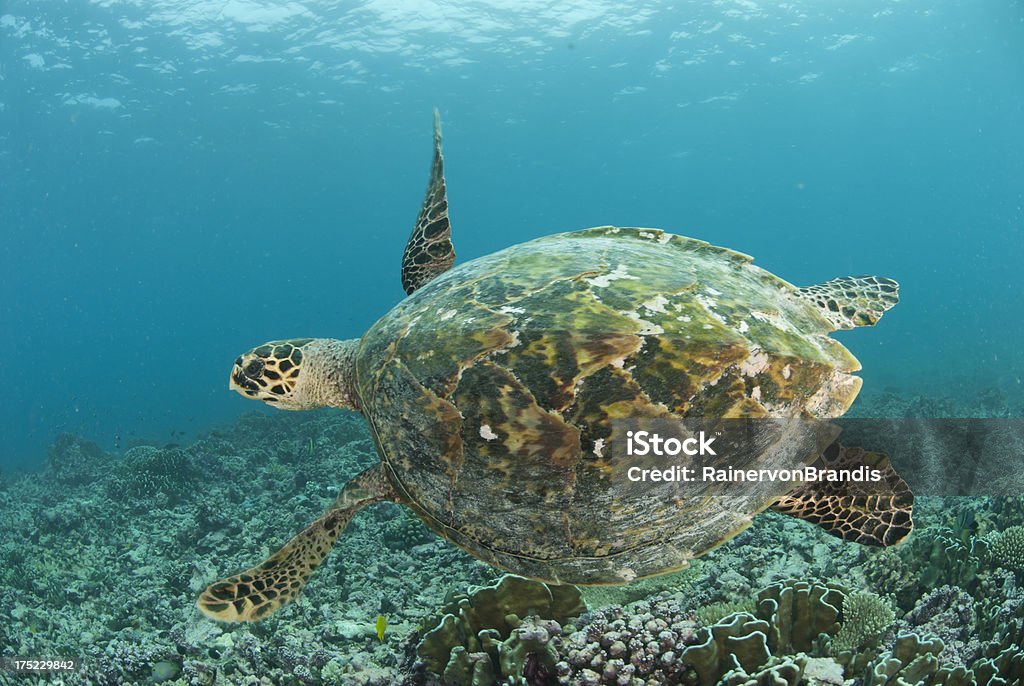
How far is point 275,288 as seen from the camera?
104938 mm

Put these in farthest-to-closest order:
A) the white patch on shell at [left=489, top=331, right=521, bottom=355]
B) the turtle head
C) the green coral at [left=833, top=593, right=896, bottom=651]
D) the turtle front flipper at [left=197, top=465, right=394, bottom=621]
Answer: the turtle head
the turtle front flipper at [left=197, top=465, right=394, bottom=621]
the green coral at [left=833, top=593, right=896, bottom=651]
the white patch on shell at [left=489, top=331, right=521, bottom=355]

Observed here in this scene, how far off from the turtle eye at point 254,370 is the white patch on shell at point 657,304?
2.65 metres

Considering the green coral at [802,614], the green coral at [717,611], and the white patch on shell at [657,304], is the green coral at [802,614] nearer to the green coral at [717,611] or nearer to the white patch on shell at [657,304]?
the green coral at [717,611]

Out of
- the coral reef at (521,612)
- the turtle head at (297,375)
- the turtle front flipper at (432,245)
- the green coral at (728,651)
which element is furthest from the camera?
the turtle front flipper at (432,245)

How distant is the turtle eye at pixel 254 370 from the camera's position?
12.0ft

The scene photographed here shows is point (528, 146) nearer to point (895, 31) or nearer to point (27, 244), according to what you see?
point (895, 31)

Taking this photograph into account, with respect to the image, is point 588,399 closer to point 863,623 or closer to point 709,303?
point 709,303

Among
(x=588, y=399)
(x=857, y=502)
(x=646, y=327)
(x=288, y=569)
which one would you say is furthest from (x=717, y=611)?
(x=288, y=569)

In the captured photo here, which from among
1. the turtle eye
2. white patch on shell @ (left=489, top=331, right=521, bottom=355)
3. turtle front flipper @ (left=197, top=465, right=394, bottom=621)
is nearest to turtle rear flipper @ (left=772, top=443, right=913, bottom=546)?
white patch on shell @ (left=489, top=331, right=521, bottom=355)

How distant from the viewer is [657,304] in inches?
98.7

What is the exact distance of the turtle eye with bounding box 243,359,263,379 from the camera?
3648 mm

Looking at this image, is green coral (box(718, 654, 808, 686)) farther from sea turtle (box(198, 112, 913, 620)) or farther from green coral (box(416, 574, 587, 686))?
green coral (box(416, 574, 587, 686))

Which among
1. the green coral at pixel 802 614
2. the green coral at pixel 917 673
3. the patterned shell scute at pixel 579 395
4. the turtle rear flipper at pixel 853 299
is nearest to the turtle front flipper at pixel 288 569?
the patterned shell scute at pixel 579 395

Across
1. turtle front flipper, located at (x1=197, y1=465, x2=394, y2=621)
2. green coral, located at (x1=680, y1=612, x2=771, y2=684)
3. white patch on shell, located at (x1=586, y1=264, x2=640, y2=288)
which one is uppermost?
white patch on shell, located at (x1=586, y1=264, x2=640, y2=288)
